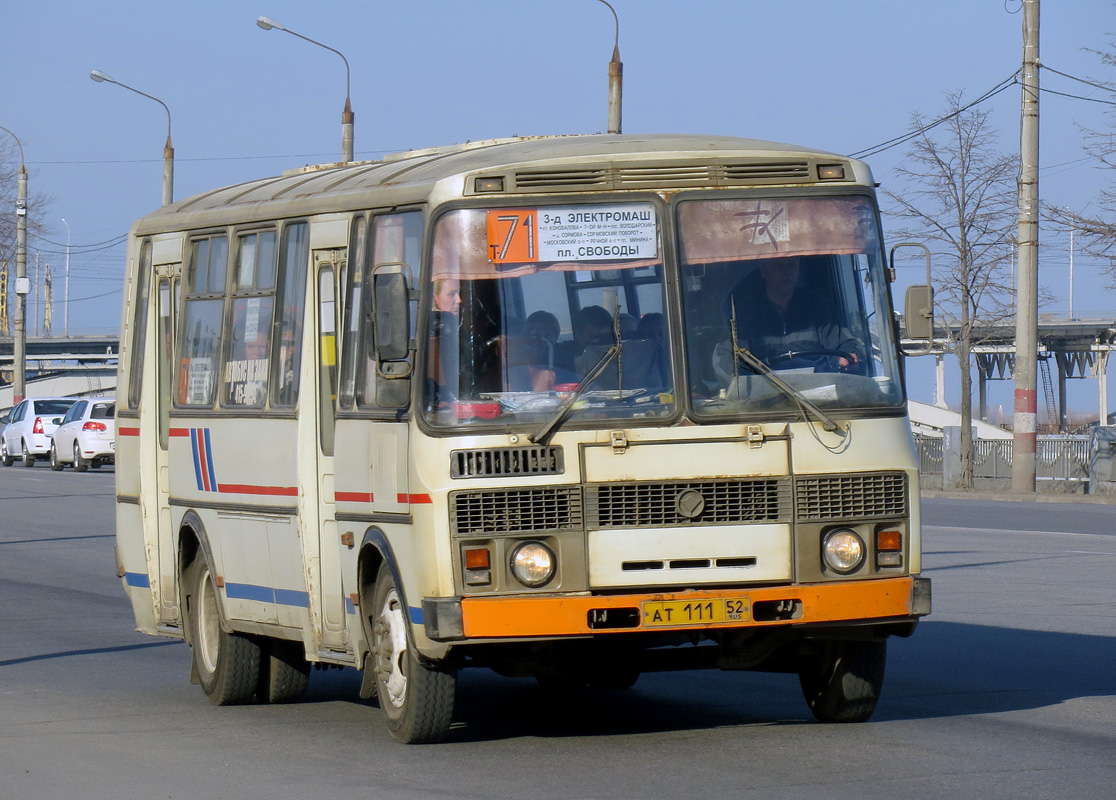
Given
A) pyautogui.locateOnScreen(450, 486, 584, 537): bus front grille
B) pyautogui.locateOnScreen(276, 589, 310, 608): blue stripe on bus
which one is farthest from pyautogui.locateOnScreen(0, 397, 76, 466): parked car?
pyautogui.locateOnScreen(450, 486, 584, 537): bus front grille

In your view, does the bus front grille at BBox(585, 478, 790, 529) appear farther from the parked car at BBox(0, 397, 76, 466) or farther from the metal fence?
the parked car at BBox(0, 397, 76, 466)

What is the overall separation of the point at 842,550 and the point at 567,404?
131 centimetres

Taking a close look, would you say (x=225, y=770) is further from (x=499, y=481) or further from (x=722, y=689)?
(x=722, y=689)

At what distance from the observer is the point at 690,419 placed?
25.4 ft

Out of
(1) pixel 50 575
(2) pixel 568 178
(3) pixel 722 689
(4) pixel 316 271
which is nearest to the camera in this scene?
(2) pixel 568 178

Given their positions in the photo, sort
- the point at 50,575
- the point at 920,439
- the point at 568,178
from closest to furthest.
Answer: the point at 568,178 < the point at 50,575 < the point at 920,439

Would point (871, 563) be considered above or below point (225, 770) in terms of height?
above

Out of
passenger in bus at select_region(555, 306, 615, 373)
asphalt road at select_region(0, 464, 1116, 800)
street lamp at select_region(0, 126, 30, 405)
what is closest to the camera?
asphalt road at select_region(0, 464, 1116, 800)

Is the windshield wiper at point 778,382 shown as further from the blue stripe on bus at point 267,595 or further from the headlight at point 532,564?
the blue stripe on bus at point 267,595

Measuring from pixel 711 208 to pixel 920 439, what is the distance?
37.2 meters

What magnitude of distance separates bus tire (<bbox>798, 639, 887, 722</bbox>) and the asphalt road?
94 mm

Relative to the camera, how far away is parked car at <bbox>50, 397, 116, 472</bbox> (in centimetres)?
4275

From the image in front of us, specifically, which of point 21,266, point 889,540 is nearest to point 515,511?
point 889,540

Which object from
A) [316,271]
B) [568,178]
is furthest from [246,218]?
[568,178]
